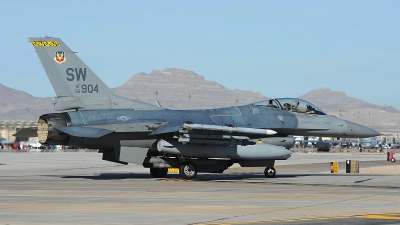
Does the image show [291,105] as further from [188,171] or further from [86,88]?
[86,88]

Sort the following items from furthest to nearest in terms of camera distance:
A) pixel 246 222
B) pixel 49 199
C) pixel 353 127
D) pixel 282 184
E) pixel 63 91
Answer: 1. pixel 353 127
2. pixel 63 91
3. pixel 282 184
4. pixel 49 199
5. pixel 246 222

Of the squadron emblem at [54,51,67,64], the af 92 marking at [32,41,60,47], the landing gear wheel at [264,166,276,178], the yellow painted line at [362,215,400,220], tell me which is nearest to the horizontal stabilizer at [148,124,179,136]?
the squadron emblem at [54,51,67,64]

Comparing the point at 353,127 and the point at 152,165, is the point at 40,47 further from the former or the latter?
the point at 353,127

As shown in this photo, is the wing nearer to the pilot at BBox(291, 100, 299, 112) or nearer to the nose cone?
the pilot at BBox(291, 100, 299, 112)

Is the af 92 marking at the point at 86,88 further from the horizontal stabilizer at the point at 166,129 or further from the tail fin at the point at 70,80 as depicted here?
the horizontal stabilizer at the point at 166,129

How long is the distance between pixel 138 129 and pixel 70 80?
127 inches

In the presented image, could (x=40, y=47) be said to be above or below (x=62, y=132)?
above

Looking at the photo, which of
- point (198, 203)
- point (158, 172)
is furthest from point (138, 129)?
point (198, 203)

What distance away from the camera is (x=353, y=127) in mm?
29844

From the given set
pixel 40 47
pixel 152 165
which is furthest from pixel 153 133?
pixel 40 47

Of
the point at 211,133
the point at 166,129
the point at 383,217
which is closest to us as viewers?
Answer: the point at 383,217

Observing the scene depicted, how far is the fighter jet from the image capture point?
25.2 meters

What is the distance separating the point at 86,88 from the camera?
86.2 ft

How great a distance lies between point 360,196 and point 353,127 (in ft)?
37.2
